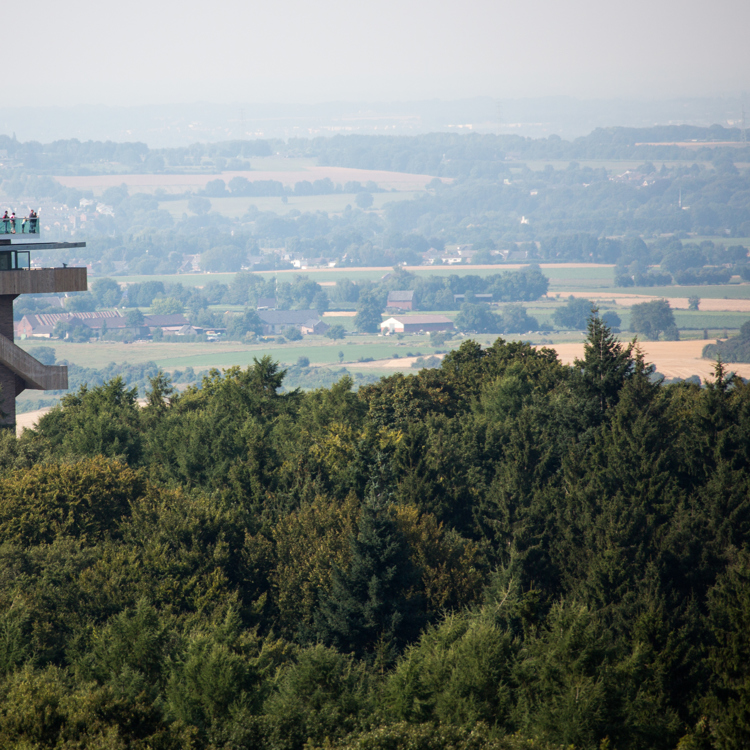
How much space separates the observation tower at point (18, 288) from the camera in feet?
179

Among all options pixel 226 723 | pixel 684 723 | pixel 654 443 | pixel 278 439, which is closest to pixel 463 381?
pixel 278 439

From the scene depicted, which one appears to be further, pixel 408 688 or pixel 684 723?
pixel 684 723

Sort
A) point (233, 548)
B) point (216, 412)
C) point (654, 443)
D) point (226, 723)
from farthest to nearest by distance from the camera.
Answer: point (216, 412) < point (654, 443) < point (233, 548) < point (226, 723)

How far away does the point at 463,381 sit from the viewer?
85.2 meters

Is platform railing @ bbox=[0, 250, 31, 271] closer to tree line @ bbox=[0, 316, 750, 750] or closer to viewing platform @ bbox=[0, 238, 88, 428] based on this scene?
viewing platform @ bbox=[0, 238, 88, 428]

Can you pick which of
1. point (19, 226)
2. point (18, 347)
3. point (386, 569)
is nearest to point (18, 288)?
point (18, 347)

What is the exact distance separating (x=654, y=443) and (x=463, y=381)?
86.6 ft

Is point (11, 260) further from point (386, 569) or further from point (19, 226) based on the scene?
point (386, 569)

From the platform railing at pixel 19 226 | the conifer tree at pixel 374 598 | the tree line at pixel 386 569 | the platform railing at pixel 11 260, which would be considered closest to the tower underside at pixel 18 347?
the platform railing at pixel 11 260

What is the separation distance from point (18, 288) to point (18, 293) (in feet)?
3.69

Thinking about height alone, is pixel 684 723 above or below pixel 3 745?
below

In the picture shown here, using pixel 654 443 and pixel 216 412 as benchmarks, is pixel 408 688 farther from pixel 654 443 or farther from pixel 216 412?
pixel 216 412

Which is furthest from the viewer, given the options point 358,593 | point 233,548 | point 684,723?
point 233,548

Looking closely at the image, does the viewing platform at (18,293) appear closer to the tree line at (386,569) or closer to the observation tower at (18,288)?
the observation tower at (18,288)
